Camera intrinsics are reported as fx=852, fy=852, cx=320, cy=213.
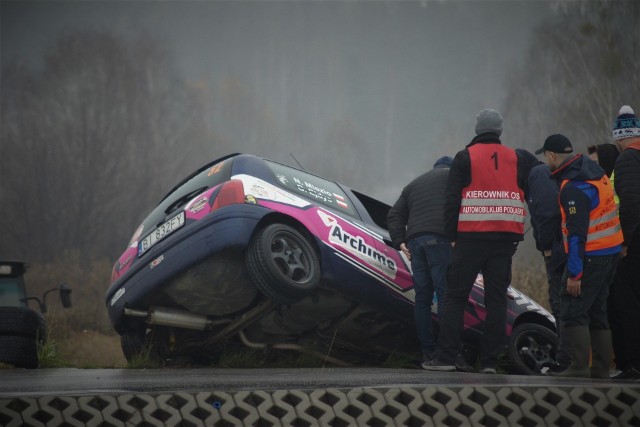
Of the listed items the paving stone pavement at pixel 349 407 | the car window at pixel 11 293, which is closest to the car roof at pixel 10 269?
the car window at pixel 11 293

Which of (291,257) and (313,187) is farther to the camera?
(313,187)

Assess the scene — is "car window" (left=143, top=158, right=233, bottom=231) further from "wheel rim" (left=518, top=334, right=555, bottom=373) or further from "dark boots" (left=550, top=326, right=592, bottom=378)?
"wheel rim" (left=518, top=334, right=555, bottom=373)

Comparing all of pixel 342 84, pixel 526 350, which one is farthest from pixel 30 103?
pixel 342 84

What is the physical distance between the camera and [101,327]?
26.2 metres

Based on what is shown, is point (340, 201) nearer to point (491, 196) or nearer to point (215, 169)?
point (215, 169)

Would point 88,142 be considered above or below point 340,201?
below

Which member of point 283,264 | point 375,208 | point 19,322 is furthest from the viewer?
point 19,322

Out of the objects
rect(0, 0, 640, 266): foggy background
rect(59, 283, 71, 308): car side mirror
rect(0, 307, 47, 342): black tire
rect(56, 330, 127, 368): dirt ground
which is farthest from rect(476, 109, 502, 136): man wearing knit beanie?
rect(0, 0, 640, 266): foggy background

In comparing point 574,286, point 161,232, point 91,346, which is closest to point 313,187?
point 161,232

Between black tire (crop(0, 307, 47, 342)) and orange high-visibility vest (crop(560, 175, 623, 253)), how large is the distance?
4824 mm

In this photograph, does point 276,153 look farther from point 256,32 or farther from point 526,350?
point 256,32

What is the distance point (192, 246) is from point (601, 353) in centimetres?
283

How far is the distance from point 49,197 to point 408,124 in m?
49.6

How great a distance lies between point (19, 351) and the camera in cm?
759
